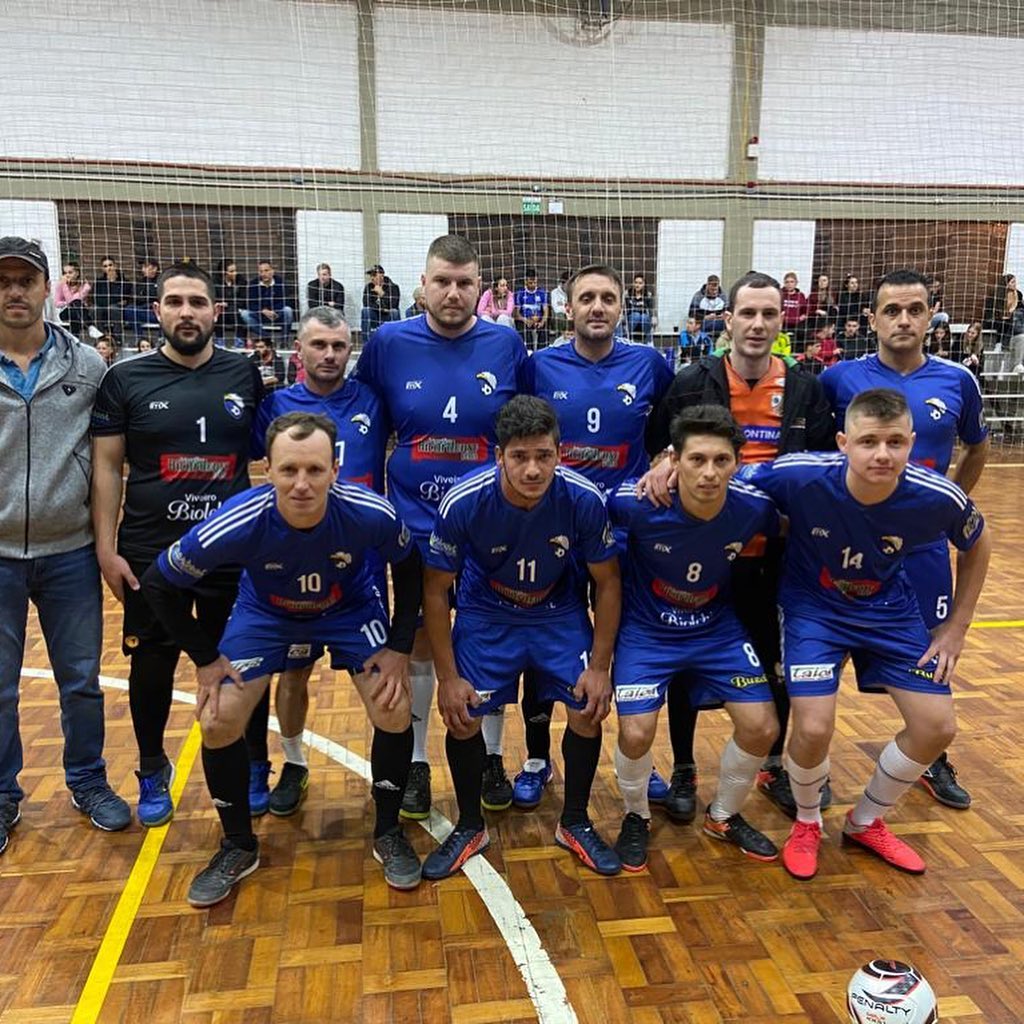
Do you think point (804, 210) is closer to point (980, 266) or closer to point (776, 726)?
point (980, 266)

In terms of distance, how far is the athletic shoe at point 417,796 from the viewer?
11.1 ft

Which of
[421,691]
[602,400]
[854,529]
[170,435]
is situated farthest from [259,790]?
[854,529]

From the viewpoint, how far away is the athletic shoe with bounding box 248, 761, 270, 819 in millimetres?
3410

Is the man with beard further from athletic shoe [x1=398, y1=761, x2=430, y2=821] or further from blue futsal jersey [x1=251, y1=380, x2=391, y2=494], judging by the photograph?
athletic shoe [x1=398, y1=761, x2=430, y2=821]

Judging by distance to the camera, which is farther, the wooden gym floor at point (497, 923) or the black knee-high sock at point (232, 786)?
the black knee-high sock at point (232, 786)

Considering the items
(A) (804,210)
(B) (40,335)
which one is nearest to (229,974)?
(B) (40,335)

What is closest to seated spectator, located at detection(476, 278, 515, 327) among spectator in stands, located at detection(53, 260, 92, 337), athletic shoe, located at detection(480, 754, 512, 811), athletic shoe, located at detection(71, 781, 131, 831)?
spectator in stands, located at detection(53, 260, 92, 337)

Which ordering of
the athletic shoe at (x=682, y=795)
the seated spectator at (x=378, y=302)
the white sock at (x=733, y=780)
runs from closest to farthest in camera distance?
the white sock at (x=733, y=780), the athletic shoe at (x=682, y=795), the seated spectator at (x=378, y=302)

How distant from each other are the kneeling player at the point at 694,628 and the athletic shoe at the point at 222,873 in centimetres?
133

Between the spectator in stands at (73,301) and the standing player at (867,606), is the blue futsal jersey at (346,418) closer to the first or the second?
the standing player at (867,606)

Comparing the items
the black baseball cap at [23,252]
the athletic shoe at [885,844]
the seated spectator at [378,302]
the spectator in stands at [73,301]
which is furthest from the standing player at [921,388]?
the spectator in stands at [73,301]

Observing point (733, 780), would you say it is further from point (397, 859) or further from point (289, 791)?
point (289, 791)

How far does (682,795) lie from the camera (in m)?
3.42

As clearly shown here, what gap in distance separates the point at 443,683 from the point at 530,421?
1.00 m
